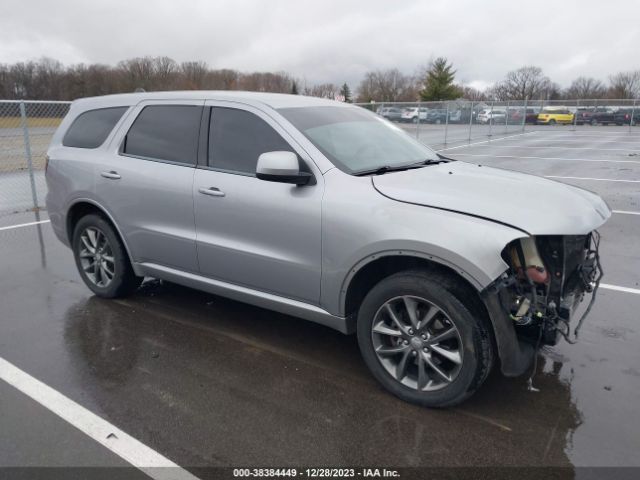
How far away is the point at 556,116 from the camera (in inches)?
1499

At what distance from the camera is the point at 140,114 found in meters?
4.49

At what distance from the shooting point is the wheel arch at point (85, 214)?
4.56m

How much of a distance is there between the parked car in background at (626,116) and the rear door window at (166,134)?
37.6 metres

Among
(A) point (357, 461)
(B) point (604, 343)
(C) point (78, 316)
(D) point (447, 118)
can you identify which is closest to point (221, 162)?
(C) point (78, 316)

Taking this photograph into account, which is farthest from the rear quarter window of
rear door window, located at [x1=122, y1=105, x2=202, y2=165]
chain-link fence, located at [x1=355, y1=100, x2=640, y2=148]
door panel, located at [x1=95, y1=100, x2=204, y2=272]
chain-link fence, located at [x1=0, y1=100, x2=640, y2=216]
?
chain-link fence, located at [x1=355, y1=100, x2=640, y2=148]

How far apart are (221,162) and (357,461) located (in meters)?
2.33

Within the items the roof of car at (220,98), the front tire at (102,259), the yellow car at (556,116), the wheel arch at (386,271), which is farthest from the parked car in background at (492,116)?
the wheel arch at (386,271)

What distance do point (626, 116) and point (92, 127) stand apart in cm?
3923

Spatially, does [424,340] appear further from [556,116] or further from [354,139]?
[556,116]

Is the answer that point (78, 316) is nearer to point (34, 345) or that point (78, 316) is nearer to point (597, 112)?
point (34, 345)

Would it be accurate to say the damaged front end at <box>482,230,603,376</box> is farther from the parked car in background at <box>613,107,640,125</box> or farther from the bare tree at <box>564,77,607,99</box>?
the bare tree at <box>564,77,607,99</box>

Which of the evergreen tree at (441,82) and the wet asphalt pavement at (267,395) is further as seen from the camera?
the evergreen tree at (441,82)

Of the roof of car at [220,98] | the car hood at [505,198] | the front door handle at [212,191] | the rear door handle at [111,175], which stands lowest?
the front door handle at [212,191]

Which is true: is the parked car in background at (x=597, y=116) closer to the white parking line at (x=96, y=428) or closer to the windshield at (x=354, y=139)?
the windshield at (x=354, y=139)
